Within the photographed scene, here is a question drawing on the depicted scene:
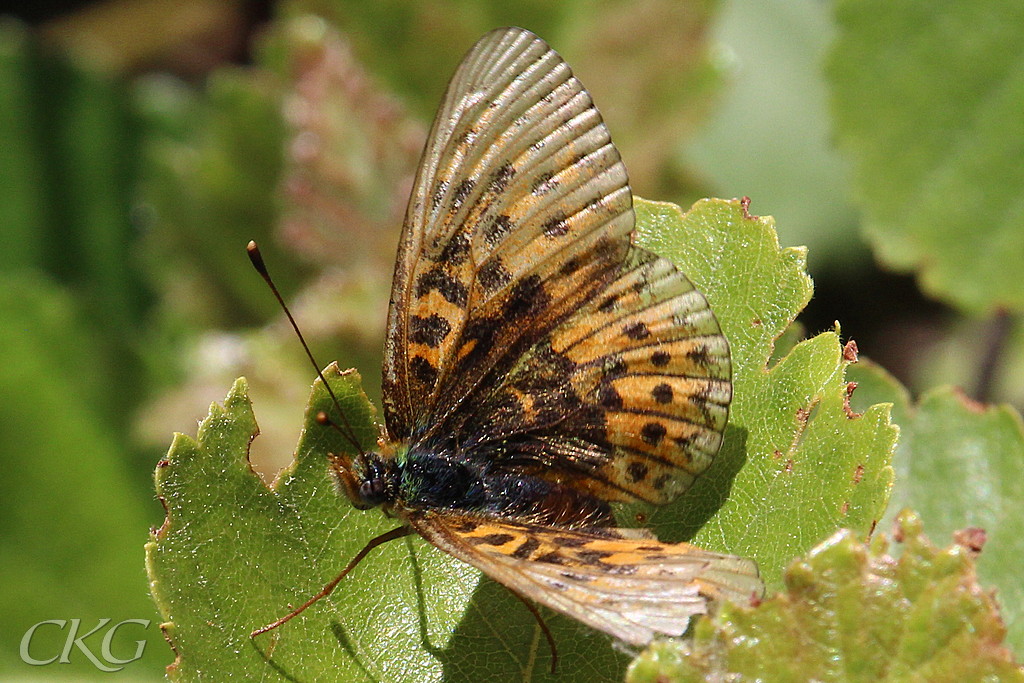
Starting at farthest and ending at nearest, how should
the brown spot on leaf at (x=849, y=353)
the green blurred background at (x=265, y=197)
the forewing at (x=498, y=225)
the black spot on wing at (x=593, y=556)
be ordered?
the green blurred background at (x=265, y=197)
the forewing at (x=498, y=225)
the brown spot on leaf at (x=849, y=353)
the black spot on wing at (x=593, y=556)

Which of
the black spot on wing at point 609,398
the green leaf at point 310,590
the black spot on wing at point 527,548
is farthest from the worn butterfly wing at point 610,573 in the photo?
the black spot on wing at point 609,398

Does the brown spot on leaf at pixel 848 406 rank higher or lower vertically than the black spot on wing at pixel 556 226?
lower

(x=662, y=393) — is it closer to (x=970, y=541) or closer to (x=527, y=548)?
(x=527, y=548)

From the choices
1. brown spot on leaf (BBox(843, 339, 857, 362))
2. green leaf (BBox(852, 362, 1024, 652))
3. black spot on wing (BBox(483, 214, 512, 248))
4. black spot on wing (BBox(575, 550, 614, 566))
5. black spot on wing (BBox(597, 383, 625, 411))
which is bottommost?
green leaf (BBox(852, 362, 1024, 652))

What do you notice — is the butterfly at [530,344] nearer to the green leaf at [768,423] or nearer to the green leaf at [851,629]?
the green leaf at [768,423]

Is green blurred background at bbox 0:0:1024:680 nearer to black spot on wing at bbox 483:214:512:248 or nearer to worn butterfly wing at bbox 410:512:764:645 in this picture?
black spot on wing at bbox 483:214:512:248

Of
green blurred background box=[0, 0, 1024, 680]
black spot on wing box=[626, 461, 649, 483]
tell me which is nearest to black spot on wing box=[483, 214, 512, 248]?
black spot on wing box=[626, 461, 649, 483]

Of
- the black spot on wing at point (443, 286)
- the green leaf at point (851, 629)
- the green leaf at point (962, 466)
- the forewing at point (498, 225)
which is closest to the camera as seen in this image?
the green leaf at point (851, 629)

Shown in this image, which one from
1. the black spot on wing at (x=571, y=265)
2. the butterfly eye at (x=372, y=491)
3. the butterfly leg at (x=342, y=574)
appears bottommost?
the butterfly leg at (x=342, y=574)
